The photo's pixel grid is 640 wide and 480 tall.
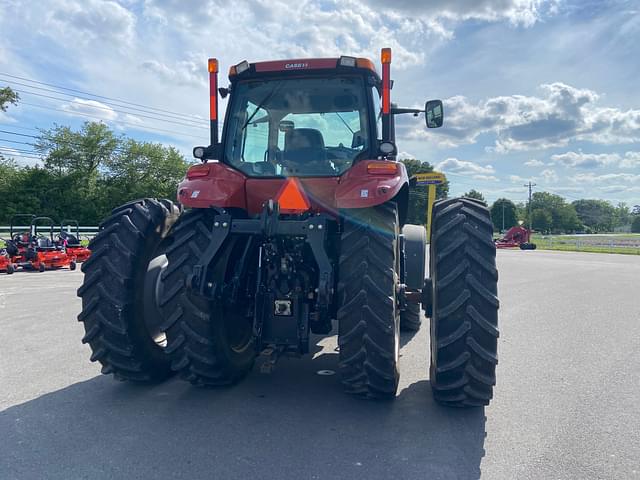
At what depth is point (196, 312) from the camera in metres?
3.78

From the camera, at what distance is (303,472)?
2.86m

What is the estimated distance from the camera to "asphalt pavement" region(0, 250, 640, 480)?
294 centimetres

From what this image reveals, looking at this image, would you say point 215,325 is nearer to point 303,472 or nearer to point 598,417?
point 303,472

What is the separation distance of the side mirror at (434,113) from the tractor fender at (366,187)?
147cm

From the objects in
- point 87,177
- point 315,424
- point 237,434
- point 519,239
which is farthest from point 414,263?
point 87,177

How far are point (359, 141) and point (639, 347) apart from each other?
4605 mm

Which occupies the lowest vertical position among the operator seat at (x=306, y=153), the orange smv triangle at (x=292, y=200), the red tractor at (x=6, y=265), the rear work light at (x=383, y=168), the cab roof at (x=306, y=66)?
the red tractor at (x=6, y=265)

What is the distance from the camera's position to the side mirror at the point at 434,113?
5.04 meters

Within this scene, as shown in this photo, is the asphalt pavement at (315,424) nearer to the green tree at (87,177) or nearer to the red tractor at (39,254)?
the red tractor at (39,254)

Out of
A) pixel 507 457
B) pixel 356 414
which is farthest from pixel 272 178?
pixel 507 457

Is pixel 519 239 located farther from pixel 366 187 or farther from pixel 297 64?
pixel 366 187

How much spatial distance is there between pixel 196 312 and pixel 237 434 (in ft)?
3.18

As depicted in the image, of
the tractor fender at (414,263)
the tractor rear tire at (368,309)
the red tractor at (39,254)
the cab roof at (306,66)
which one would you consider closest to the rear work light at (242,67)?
the cab roof at (306,66)

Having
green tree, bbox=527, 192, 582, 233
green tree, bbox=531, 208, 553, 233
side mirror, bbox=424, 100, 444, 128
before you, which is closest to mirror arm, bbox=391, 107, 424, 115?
side mirror, bbox=424, 100, 444, 128
